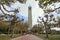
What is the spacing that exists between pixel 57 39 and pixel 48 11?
59 centimetres

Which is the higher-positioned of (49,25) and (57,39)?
(49,25)

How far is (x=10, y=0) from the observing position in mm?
2852

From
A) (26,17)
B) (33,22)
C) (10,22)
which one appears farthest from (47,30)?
(10,22)

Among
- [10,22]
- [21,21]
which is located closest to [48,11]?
[21,21]

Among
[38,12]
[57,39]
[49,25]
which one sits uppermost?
[38,12]

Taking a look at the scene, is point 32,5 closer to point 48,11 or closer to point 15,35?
point 48,11

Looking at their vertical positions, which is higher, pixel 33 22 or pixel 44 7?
pixel 44 7

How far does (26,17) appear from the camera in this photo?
2.79m

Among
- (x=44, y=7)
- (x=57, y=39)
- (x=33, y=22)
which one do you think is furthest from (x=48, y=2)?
(x=57, y=39)

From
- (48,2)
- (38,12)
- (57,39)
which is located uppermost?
(48,2)

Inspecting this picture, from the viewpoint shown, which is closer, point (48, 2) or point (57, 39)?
point (57, 39)

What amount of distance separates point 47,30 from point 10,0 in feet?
3.15

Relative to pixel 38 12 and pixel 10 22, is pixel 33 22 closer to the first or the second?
pixel 38 12

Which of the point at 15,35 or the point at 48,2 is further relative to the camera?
the point at 48,2
